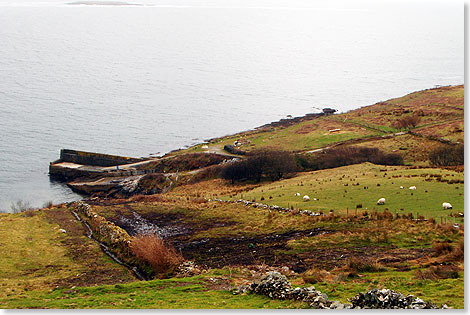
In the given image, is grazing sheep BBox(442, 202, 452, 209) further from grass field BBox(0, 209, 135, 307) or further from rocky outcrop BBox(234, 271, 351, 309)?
grass field BBox(0, 209, 135, 307)

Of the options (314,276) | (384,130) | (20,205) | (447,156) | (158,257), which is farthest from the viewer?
(384,130)

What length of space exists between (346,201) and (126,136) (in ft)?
209

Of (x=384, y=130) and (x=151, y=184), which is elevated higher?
(x=384, y=130)

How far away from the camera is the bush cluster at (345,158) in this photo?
54.1 meters

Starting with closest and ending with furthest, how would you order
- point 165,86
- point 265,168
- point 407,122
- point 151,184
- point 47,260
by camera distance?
1. point 47,260
2. point 265,168
3. point 151,184
4. point 407,122
5. point 165,86

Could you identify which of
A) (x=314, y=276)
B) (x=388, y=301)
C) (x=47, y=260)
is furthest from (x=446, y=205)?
(x=47, y=260)

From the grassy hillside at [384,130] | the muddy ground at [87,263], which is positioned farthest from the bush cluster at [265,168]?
the muddy ground at [87,263]

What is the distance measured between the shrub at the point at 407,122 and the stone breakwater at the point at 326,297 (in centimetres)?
5800

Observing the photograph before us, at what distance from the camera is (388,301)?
541 inches

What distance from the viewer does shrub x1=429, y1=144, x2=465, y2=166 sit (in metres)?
48.3

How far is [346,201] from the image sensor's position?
3291cm

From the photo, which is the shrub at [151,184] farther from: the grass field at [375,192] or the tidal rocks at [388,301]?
the tidal rocks at [388,301]

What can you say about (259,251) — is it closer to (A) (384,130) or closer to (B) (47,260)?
(B) (47,260)

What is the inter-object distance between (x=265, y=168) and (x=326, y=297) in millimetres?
38433
